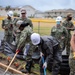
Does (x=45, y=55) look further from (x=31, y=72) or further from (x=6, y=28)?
(x=6, y=28)

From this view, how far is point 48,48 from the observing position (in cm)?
721

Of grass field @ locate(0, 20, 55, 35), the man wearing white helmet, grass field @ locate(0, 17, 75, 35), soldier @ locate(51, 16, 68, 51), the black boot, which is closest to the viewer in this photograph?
the man wearing white helmet

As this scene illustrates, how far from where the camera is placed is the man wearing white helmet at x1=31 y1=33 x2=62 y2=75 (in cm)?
711

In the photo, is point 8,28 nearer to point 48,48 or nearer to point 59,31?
point 59,31

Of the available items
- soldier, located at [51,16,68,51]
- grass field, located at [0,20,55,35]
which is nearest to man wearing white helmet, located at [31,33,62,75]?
soldier, located at [51,16,68,51]

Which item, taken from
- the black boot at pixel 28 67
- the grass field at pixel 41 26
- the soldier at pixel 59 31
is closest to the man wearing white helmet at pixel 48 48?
the black boot at pixel 28 67

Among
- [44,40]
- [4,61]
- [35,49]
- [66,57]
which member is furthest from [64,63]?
[4,61]

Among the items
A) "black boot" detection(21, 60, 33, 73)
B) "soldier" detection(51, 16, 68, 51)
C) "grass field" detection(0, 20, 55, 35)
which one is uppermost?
"soldier" detection(51, 16, 68, 51)

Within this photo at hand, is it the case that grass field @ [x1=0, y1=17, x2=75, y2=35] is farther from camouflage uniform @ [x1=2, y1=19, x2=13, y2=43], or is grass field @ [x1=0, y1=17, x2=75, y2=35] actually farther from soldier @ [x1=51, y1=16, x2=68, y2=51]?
soldier @ [x1=51, y1=16, x2=68, y2=51]

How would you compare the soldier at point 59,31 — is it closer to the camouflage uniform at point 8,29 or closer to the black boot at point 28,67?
the black boot at point 28,67

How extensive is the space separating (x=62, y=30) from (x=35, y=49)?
1.39 meters

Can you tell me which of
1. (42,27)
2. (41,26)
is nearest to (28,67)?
(41,26)

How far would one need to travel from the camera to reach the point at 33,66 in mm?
9906

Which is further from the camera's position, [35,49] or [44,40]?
[35,49]
